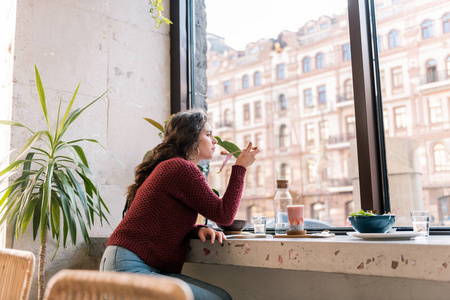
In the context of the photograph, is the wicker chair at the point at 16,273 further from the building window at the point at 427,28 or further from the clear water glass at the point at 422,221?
the building window at the point at 427,28

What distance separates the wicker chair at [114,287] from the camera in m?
0.63

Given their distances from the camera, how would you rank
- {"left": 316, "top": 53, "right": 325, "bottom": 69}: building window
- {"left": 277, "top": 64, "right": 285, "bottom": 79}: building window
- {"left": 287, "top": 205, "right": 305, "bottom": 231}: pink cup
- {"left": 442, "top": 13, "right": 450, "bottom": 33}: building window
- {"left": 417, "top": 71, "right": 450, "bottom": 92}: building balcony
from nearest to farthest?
{"left": 287, "top": 205, "right": 305, "bottom": 231}: pink cup, {"left": 442, "top": 13, "right": 450, "bottom": 33}: building window, {"left": 417, "top": 71, "right": 450, "bottom": 92}: building balcony, {"left": 316, "top": 53, "right": 325, "bottom": 69}: building window, {"left": 277, "top": 64, "right": 285, "bottom": 79}: building window

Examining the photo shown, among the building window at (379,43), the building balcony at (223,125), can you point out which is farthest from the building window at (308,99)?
the building window at (379,43)

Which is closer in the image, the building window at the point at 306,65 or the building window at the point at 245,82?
the building window at the point at 245,82

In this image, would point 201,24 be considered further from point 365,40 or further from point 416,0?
point 416,0

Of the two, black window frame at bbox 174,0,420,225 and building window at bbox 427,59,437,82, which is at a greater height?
building window at bbox 427,59,437,82

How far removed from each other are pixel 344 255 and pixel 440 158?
2647 mm

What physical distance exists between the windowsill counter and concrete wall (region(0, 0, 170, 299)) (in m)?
1.16

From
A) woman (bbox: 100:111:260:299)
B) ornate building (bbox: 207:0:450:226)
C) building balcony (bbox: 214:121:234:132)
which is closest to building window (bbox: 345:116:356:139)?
ornate building (bbox: 207:0:450:226)

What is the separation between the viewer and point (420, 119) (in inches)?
165

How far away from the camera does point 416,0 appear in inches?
147

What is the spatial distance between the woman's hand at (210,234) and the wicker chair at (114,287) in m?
1.14

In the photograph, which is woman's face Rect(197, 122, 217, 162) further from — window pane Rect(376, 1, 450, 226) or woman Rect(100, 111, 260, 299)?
window pane Rect(376, 1, 450, 226)

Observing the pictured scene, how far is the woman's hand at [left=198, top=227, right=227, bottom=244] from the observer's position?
190 cm
